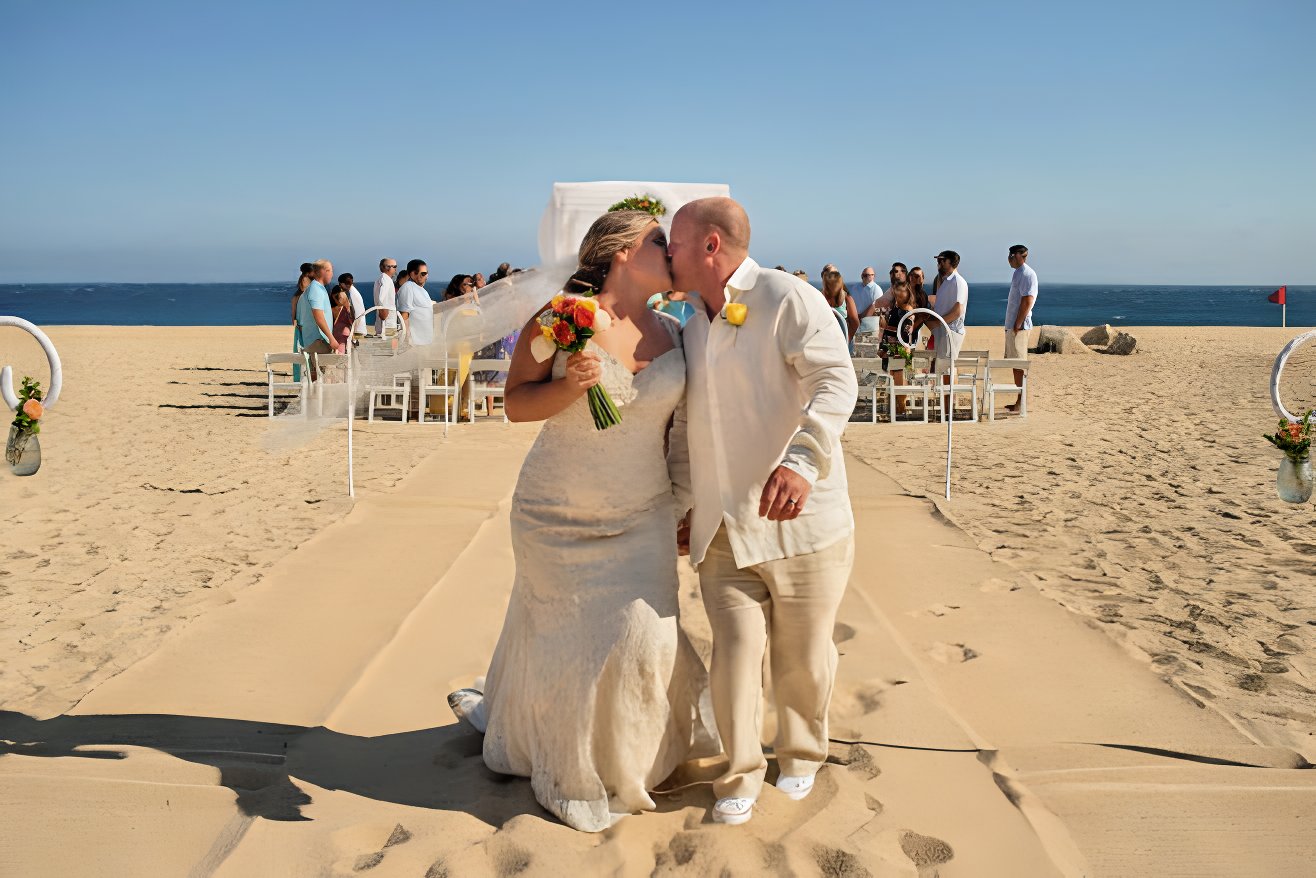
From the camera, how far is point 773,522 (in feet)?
11.2

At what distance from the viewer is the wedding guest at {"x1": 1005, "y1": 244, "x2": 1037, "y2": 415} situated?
1349cm

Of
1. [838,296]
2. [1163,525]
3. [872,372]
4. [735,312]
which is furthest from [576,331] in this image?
[838,296]

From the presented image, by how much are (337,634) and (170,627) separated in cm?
95

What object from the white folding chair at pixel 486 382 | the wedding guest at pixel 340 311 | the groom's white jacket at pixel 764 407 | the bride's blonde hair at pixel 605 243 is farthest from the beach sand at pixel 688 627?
the wedding guest at pixel 340 311

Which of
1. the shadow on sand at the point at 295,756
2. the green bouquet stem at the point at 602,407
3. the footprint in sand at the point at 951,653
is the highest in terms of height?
the green bouquet stem at the point at 602,407

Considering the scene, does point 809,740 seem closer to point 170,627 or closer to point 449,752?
point 449,752

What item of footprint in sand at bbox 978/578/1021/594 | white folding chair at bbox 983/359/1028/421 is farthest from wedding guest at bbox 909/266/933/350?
footprint in sand at bbox 978/578/1021/594

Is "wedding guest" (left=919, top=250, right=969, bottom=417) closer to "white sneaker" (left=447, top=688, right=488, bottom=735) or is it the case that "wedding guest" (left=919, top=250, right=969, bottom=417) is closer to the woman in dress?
the woman in dress

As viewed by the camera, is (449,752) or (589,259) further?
(449,752)

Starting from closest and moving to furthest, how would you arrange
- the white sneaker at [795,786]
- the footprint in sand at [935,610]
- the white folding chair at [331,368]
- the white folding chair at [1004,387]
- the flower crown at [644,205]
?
the white sneaker at [795,786], the flower crown at [644,205], the footprint in sand at [935,610], the white folding chair at [331,368], the white folding chair at [1004,387]

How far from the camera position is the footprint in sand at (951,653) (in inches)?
200

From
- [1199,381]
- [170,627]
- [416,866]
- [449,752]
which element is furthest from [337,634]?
[1199,381]

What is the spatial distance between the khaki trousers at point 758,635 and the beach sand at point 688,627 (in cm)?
25

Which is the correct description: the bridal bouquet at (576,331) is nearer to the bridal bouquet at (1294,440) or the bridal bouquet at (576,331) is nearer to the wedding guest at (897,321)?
the bridal bouquet at (1294,440)
